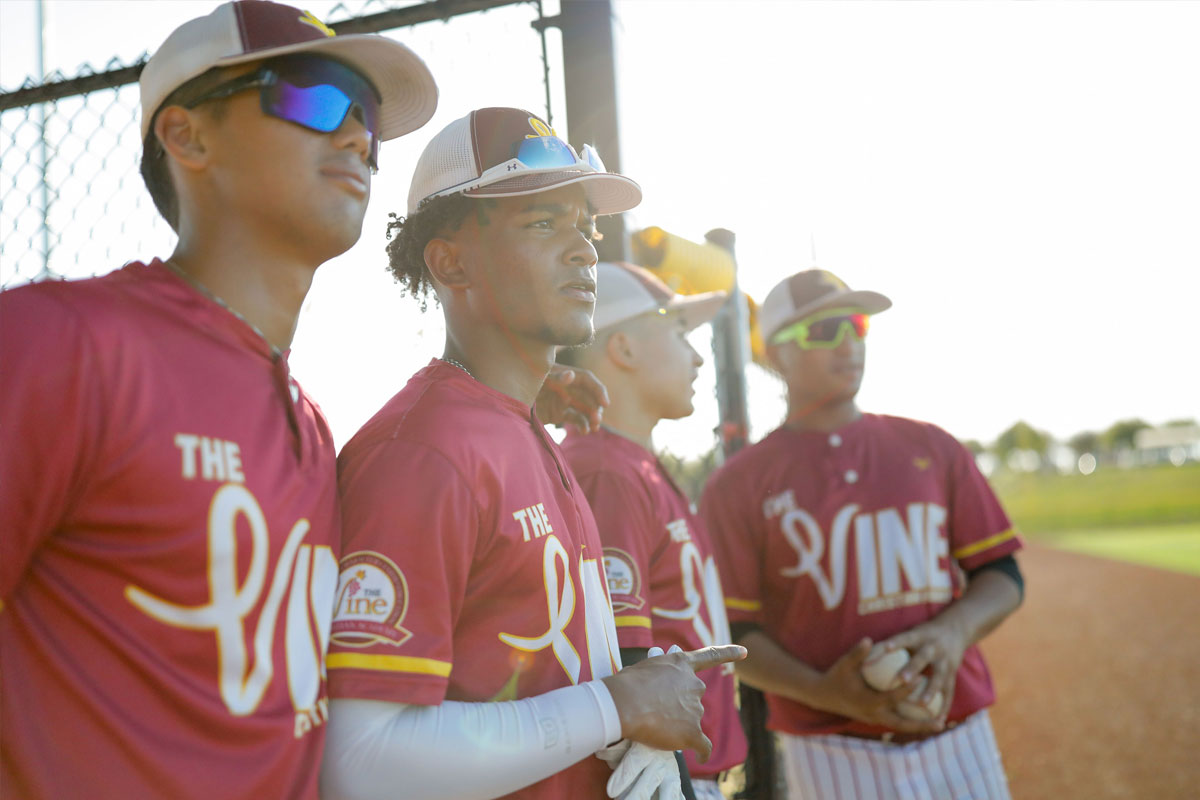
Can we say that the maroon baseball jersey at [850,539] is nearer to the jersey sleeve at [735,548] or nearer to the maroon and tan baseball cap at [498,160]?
the jersey sleeve at [735,548]

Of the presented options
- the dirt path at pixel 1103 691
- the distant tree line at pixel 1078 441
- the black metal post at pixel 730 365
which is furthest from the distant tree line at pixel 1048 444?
the black metal post at pixel 730 365

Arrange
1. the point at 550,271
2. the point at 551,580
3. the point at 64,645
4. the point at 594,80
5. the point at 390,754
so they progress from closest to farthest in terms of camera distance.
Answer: the point at 64,645 → the point at 390,754 → the point at 551,580 → the point at 550,271 → the point at 594,80

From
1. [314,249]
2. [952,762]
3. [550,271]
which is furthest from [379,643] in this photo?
[952,762]

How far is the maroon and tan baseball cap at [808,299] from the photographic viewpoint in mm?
3742

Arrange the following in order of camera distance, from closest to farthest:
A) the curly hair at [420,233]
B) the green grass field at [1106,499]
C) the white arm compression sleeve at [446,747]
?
1. the white arm compression sleeve at [446,747]
2. the curly hair at [420,233]
3. the green grass field at [1106,499]

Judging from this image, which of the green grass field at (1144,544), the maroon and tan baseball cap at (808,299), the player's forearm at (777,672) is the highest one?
the maroon and tan baseball cap at (808,299)

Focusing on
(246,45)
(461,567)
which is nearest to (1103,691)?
(461,567)

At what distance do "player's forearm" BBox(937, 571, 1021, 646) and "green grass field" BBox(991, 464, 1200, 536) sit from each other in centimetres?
4079

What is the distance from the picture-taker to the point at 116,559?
49.9 inches

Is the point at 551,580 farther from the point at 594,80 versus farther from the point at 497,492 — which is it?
the point at 594,80

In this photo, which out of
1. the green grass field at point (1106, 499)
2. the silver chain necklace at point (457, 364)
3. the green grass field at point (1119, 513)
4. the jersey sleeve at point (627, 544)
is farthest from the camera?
the green grass field at point (1106, 499)

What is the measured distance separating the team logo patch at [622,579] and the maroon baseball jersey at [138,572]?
990 millimetres

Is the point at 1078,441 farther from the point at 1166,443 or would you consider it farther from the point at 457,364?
the point at 457,364

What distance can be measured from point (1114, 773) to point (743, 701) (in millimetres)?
7621
